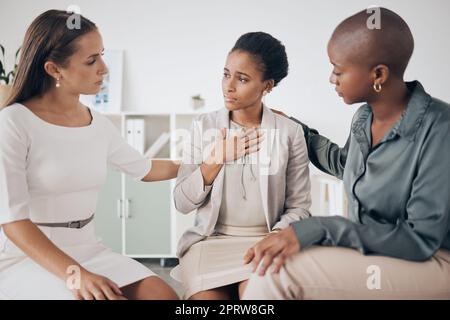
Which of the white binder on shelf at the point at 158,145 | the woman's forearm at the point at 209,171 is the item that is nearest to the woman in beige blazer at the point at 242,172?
the woman's forearm at the point at 209,171

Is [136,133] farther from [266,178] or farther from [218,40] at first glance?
[266,178]

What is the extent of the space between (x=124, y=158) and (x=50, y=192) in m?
0.26

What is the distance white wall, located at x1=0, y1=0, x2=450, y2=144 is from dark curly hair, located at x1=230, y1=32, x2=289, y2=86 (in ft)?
1.51

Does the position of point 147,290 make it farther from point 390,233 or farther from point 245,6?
point 245,6

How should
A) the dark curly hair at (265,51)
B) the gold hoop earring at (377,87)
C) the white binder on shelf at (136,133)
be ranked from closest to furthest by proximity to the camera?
1. the gold hoop earring at (377,87)
2. the dark curly hair at (265,51)
3. the white binder on shelf at (136,133)

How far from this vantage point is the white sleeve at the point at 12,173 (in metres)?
0.89

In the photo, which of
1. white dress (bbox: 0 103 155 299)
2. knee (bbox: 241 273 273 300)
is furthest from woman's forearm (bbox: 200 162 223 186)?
knee (bbox: 241 273 273 300)

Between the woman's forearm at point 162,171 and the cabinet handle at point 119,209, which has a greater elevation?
the woman's forearm at point 162,171

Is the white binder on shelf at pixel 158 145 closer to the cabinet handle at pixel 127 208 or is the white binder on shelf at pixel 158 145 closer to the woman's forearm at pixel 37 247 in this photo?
the cabinet handle at pixel 127 208

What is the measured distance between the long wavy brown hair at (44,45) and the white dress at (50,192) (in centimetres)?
6

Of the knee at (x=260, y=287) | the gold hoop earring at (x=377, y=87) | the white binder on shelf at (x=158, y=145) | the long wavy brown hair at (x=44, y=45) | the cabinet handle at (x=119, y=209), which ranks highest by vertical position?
the long wavy brown hair at (x=44, y=45)

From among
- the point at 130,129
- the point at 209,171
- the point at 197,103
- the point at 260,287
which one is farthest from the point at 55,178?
the point at 197,103

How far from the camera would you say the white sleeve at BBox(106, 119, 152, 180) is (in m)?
1.18
